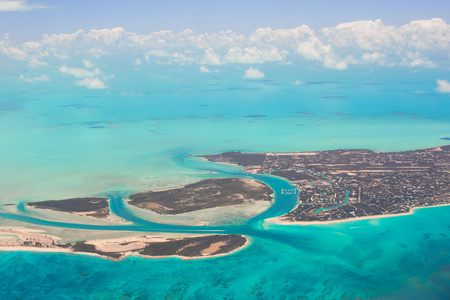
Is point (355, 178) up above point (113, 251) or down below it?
above

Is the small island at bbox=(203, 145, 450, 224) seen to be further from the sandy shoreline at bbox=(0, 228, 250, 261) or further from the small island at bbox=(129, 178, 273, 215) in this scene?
the sandy shoreline at bbox=(0, 228, 250, 261)

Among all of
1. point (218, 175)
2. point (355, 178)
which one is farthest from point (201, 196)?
point (355, 178)

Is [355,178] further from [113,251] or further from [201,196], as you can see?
[113,251]

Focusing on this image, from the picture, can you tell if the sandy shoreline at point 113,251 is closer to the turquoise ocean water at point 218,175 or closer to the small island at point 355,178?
the turquoise ocean water at point 218,175

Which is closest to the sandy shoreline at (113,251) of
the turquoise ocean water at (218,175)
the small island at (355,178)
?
the turquoise ocean water at (218,175)

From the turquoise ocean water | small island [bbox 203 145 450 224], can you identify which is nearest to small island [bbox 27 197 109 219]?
the turquoise ocean water

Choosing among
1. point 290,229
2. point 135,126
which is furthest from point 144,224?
point 135,126
